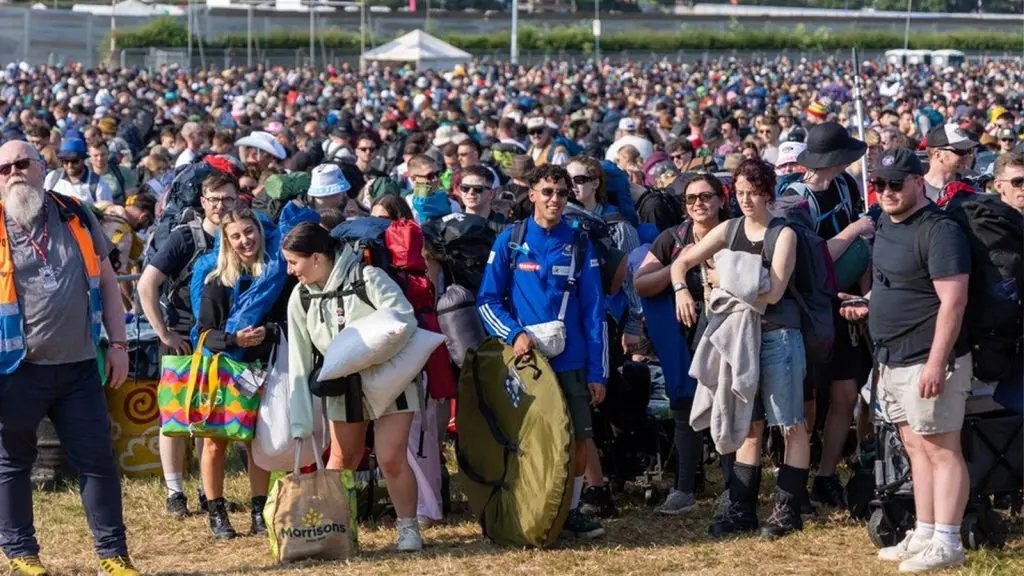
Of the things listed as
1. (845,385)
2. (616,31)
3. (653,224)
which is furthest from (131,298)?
(616,31)

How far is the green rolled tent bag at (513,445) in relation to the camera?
6.88 meters

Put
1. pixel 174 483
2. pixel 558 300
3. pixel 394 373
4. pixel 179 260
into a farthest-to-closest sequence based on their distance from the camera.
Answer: pixel 174 483, pixel 179 260, pixel 558 300, pixel 394 373

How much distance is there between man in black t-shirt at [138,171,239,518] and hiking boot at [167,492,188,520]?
0.32m

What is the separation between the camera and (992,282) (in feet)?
20.9

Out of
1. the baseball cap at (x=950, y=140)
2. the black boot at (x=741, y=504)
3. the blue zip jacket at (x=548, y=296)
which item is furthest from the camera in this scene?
the baseball cap at (x=950, y=140)

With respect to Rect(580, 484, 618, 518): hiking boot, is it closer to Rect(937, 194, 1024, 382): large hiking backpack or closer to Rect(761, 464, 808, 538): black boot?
Rect(761, 464, 808, 538): black boot

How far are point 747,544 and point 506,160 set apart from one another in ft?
27.4

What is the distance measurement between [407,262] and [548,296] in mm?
664

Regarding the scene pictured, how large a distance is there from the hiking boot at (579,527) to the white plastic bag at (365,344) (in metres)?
1.19

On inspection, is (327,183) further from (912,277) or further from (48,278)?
(912,277)

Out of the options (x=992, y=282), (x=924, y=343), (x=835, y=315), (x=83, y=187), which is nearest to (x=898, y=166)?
(x=992, y=282)

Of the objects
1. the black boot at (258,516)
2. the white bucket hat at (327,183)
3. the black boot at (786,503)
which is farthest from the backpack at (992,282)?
the white bucket hat at (327,183)

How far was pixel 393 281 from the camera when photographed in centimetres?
703

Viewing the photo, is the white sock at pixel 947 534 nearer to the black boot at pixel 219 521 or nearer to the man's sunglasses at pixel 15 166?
the black boot at pixel 219 521
